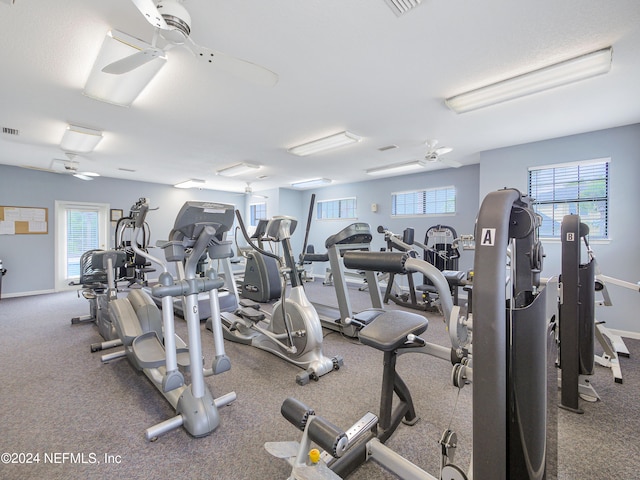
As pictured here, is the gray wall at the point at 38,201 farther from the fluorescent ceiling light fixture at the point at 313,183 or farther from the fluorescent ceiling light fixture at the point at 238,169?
the fluorescent ceiling light fixture at the point at 313,183

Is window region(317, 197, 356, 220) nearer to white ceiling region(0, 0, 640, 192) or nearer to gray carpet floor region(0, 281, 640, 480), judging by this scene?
white ceiling region(0, 0, 640, 192)

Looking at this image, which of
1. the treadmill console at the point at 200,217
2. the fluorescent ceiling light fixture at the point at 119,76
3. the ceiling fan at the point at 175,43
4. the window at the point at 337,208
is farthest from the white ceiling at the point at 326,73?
the window at the point at 337,208

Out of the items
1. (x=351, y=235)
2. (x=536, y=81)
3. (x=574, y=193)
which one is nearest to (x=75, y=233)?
(x=351, y=235)

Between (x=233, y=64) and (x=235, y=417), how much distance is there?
2281mm

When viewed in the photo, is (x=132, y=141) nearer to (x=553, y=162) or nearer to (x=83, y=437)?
(x=83, y=437)

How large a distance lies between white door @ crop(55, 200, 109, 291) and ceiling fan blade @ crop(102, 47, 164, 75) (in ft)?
19.9

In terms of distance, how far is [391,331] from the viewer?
152 centimetres

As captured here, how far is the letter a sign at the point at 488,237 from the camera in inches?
28.0

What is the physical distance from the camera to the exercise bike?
2527 mm

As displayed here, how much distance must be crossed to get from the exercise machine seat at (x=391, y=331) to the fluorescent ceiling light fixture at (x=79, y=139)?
13.6 feet

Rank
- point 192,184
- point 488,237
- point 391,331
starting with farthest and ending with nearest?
point 192,184
point 391,331
point 488,237

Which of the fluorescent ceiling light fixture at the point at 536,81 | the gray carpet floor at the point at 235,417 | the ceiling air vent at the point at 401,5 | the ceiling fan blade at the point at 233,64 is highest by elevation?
the ceiling air vent at the point at 401,5

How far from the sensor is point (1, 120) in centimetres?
324

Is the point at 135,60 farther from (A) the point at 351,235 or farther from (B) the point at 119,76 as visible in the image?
(A) the point at 351,235
